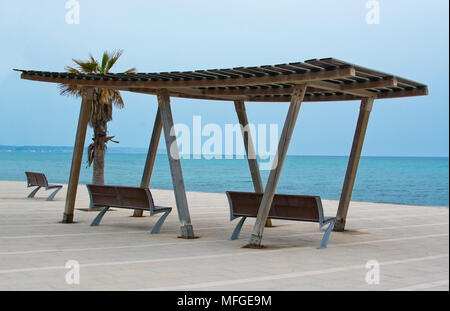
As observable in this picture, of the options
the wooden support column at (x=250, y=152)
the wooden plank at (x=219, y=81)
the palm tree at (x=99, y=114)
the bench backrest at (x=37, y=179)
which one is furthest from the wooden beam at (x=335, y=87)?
the bench backrest at (x=37, y=179)

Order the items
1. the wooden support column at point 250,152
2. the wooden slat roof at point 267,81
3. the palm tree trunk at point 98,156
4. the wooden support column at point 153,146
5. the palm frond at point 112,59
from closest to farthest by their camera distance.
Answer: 1. the wooden slat roof at point 267,81
2. the wooden support column at point 250,152
3. the wooden support column at point 153,146
4. the palm tree trunk at point 98,156
5. the palm frond at point 112,59

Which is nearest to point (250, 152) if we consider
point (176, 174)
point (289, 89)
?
Answer: point (289, 89)

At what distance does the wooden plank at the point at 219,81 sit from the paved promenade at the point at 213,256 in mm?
2615

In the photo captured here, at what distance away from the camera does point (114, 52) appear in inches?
790

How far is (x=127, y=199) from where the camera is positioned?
12164mm

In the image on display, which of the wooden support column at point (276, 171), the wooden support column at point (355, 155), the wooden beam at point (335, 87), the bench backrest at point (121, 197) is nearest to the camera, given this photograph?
the wooden support column at point (276, 171)

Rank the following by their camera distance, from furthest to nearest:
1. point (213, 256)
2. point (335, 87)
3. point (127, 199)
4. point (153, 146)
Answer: point (153, 146), point (127, 199), point (335, 87), point (213, 256)

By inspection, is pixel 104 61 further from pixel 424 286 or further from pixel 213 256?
pixel 424 286

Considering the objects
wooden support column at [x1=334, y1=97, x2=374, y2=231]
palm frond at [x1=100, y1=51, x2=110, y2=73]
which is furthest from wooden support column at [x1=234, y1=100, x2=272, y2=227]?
palm frond at [x1=100, y1=51, x2=110, y2=73]

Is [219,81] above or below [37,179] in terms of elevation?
above

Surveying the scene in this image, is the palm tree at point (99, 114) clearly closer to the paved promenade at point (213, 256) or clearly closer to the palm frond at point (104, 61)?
the palm frond at point (104, 61)

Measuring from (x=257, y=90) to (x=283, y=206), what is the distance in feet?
10.0

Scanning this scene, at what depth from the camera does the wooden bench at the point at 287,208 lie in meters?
10.1

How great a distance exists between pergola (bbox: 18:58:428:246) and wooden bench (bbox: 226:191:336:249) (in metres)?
0.50
